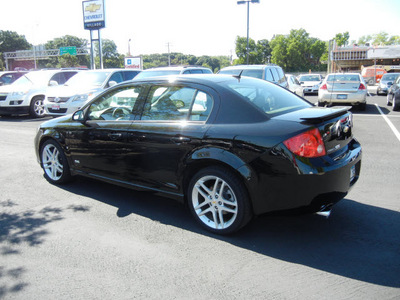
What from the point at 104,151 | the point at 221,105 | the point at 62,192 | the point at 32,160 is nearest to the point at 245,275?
the point at 221,105

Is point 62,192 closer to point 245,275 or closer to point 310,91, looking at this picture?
point 245,275

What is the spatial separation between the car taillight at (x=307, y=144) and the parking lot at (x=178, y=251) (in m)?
0.68

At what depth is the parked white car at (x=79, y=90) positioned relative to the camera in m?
11.9

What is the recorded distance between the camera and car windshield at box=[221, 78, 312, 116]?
148 inches

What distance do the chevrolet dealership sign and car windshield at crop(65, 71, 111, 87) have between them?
16.9 metres

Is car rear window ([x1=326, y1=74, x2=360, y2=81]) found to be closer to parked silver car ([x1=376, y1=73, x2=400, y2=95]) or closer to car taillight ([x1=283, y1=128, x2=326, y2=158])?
parked silver car ([x1=376, y1=73, x2=400, y2=95])

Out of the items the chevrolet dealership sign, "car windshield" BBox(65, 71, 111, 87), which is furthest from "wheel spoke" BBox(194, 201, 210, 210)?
the chevrolet dealership sign

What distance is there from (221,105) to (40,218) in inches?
96.8

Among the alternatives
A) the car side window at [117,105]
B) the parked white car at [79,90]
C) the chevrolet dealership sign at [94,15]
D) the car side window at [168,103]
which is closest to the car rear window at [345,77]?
the parked white car at [79,90]

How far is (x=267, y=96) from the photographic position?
4.02m

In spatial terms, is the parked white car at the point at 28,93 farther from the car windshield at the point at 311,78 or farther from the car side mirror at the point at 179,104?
the car windshield at the point at 311,78

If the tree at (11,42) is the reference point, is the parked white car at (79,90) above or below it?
below

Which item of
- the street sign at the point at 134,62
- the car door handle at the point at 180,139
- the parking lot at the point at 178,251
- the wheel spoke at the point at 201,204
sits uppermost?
the street sign at the point at 134,62

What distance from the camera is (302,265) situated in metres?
3.11
